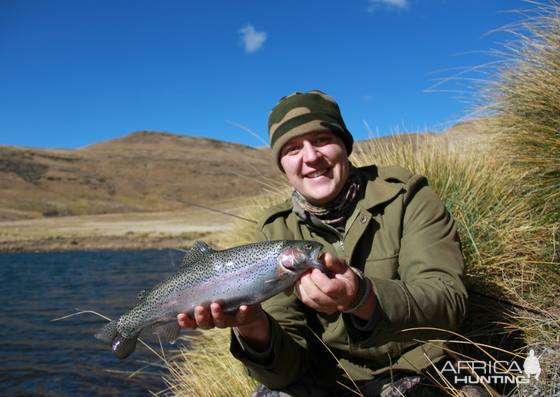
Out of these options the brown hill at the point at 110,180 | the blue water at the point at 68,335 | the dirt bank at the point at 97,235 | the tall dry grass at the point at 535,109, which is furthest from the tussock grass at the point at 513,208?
the brown hill at the point at 110,180

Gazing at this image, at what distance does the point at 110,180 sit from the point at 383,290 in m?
83.3

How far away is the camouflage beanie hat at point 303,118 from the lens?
2404 millimetres

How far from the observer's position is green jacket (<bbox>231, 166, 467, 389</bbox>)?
1704 mm

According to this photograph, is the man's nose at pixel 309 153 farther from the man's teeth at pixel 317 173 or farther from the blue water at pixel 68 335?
the blue water at pixel 68 335

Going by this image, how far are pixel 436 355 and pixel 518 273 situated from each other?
1389 millimetres

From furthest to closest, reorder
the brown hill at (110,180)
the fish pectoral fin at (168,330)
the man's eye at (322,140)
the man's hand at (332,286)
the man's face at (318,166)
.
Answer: the brown hill at (110,180) → the man's eye at (322,140) → the man's face at (318,166) → the fish pectoral fin at (168,330) → the man's hand at (332,286)

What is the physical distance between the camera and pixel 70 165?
261 feet

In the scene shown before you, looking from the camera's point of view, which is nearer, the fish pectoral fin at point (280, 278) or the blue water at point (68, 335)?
the fish pectoral fin at point (280, 278)

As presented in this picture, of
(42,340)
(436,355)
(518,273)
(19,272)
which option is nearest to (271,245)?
(436,355)

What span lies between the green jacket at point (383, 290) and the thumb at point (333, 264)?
0.18 meters

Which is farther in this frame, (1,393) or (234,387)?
(1,393)

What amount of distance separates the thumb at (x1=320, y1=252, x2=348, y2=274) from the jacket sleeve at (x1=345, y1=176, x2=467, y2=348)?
18cm

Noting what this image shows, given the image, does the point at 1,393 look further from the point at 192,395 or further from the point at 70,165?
the point at 70,165

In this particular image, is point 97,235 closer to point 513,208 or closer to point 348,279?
point 513,208
